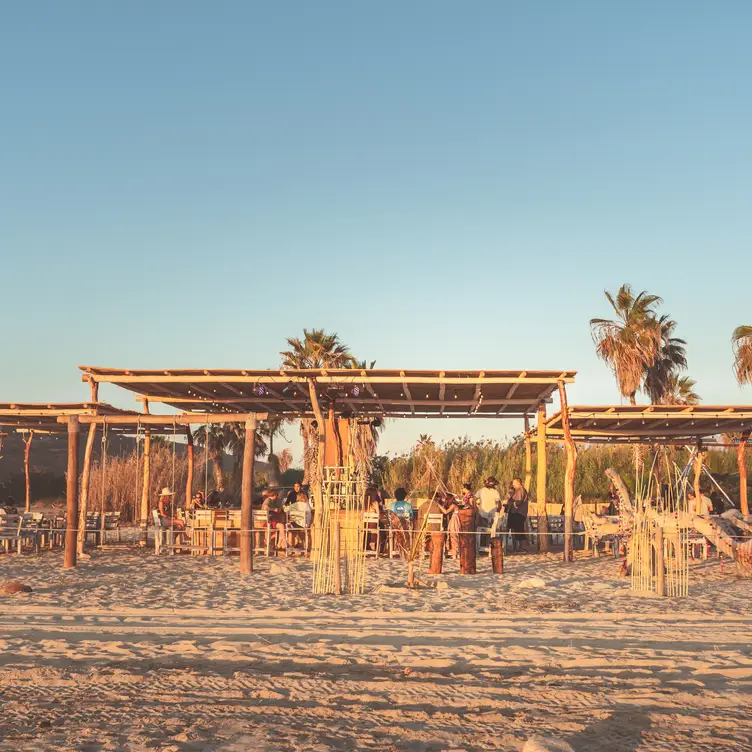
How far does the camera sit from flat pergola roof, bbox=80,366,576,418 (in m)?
12.6

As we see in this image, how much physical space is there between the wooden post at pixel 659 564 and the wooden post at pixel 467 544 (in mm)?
2437

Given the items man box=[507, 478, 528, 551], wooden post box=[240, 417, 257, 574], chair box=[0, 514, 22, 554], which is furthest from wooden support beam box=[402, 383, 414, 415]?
chair box=[0, 514, 22, 554]

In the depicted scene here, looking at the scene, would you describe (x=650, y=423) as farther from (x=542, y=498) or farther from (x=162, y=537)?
(x=162, y=537)

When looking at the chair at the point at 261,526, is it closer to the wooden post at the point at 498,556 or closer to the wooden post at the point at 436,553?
the wooden post at the point at 436,553

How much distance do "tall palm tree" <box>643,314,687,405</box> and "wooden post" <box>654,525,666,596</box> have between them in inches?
657

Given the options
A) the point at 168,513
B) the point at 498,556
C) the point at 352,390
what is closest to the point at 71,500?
the point at 168,513

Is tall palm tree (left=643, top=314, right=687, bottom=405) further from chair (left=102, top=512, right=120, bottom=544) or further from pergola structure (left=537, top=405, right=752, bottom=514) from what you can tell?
chair (left=102, top=512, right=120, bottom=544)

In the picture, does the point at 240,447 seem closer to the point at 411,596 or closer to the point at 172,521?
the point at 172,521

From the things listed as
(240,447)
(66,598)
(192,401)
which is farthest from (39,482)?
(66,598)

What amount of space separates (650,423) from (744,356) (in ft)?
14.8

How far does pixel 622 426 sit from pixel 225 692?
13764 millimetres

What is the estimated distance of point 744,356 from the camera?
19047mm

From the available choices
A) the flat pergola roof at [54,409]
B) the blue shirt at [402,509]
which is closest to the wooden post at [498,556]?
the blue shirt at [402,509]

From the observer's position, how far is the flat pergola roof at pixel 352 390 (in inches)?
496
